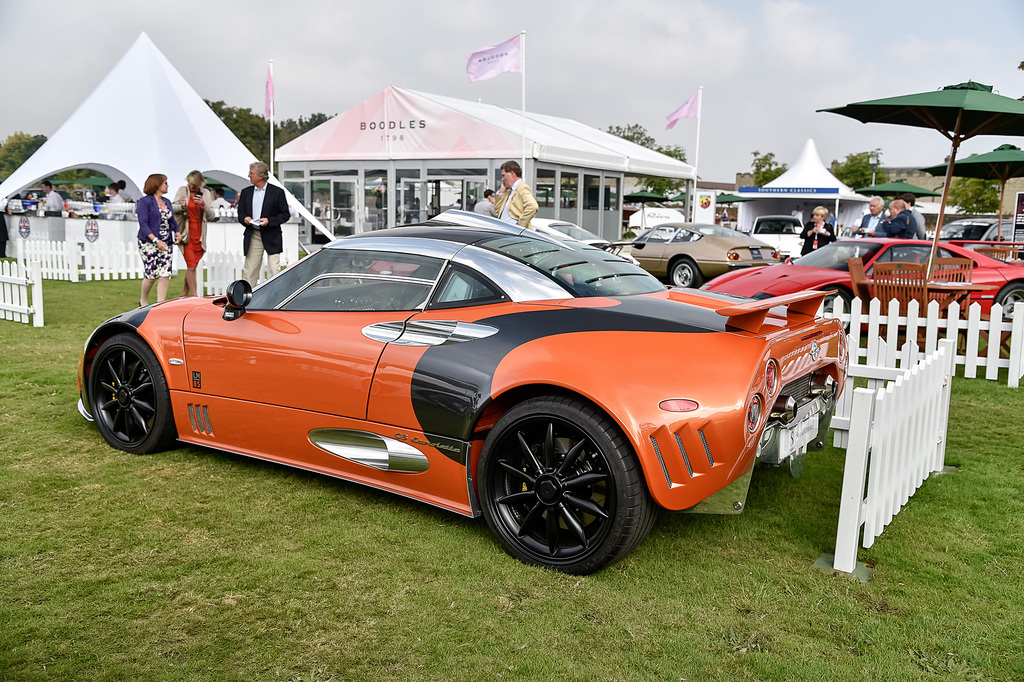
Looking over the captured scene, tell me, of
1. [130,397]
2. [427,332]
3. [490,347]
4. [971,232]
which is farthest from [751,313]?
[971,232]

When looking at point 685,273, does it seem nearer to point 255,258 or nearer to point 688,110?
point 255,258

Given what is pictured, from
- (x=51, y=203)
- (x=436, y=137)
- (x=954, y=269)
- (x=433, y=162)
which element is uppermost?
(x=436, y=137)

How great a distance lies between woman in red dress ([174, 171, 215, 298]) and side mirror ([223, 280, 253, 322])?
20.6 ft

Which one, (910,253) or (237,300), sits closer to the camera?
(237,300)

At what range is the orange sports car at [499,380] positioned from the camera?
309 centimetres

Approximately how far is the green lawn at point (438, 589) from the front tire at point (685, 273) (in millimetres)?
12247

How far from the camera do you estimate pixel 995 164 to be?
623 inches

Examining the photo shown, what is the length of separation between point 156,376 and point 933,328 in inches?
254

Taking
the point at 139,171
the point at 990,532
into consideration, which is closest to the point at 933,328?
the point at 990,532

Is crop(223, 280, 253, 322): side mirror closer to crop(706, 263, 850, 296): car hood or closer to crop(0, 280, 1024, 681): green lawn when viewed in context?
crop(0, 280, 1024, 681): green lawn

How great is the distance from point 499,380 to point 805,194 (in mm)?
34550

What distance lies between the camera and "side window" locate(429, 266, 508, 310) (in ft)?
12.2

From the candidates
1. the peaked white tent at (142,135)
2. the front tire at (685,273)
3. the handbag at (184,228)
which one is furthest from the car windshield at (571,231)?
the handbag at (184,228)

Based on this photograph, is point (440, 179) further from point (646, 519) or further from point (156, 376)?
point (646, 519)
